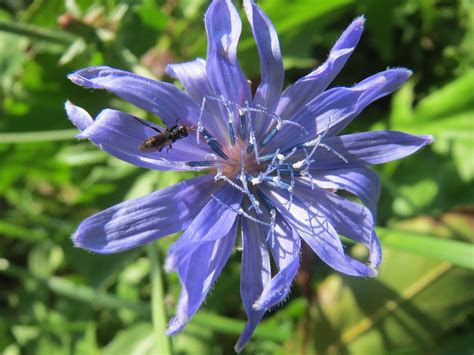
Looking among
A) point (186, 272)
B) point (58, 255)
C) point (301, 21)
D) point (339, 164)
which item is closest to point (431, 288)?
point (339, 164)

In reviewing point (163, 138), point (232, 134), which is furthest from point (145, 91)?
point (232, 134)

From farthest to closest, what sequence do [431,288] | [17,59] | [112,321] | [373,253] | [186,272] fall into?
[112,321] < [17,59] < [431,288] < [373,253] < [186,272]

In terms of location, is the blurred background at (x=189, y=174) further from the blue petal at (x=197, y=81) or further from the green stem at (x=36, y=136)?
the blue petal at (x=197, y=81)

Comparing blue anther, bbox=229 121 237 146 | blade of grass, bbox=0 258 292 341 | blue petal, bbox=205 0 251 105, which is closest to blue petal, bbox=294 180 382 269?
blue anther, bbox=229 121 237 146

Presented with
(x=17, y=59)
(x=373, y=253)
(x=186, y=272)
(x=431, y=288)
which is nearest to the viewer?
(x=186, y=272)

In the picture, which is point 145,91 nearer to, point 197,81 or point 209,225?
point 197,81

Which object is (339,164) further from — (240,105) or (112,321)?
(112,321)
